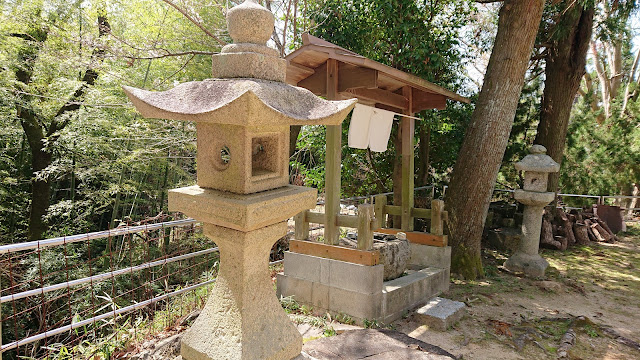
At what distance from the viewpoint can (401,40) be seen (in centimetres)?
798

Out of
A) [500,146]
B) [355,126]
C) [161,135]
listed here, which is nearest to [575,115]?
[500,146]

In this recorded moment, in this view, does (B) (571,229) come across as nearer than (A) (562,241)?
No

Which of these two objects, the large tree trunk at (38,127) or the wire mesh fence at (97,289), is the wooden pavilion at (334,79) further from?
the large tree trunk at (38,127)

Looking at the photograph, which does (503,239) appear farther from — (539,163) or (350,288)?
(350,288)

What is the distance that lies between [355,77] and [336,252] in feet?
7.42

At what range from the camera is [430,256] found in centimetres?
623

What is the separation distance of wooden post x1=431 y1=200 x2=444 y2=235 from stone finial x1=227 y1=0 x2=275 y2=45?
13.9ft

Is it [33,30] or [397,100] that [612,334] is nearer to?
[397,100]

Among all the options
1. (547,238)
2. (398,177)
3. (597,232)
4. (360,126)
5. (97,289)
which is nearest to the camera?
(360,126)

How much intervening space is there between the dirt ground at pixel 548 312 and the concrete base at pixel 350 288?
35 centimetres

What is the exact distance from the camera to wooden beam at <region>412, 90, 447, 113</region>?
255 inches

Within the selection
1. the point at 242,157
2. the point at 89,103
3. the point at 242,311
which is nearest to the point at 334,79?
the point at 242,157

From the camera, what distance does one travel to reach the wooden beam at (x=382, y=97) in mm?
5832

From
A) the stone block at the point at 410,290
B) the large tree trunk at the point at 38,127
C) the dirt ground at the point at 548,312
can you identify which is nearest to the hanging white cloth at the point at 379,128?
the stone block at the point at 410,290
